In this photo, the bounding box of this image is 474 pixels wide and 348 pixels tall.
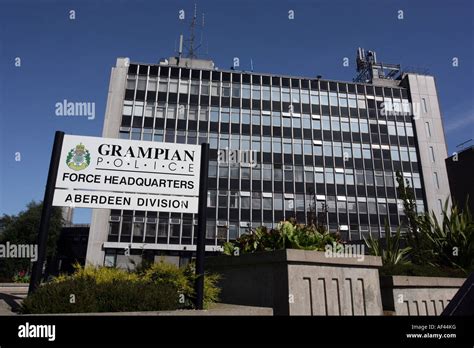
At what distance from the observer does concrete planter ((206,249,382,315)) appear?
5.72m

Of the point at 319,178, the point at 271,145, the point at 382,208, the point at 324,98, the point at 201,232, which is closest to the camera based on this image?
the point at 201,232

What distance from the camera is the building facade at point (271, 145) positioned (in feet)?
137

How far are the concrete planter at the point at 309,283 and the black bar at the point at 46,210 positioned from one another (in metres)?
3.58

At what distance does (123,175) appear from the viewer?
6.94m

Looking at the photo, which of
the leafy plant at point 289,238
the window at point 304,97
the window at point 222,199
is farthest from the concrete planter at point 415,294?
the window at point 304,97

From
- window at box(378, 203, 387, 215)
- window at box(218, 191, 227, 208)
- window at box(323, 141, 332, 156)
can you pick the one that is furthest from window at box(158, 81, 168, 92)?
window at box(378, 203, 387, 215)

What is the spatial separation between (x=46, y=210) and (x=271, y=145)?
41694mm

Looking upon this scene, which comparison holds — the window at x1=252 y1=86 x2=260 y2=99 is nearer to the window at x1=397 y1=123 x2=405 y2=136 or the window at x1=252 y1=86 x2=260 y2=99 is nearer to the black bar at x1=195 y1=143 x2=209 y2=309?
the window at x1=397 y1=123 x2=405 y2=136

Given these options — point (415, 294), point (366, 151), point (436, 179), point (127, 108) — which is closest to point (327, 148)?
point (366, 151)

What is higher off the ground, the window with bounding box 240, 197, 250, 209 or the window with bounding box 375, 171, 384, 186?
the window with bounding box 375, 171, 384, 186

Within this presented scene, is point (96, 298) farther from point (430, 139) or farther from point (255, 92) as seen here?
point (430, 139)
